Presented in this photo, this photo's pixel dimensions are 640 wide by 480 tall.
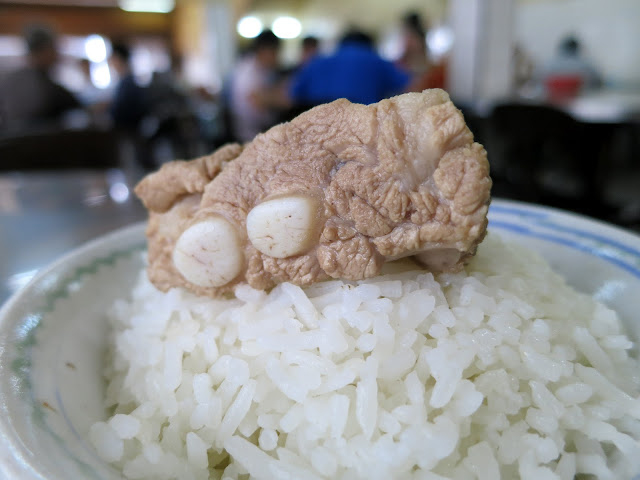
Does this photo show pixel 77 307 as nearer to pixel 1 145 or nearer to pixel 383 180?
pixel 383 180

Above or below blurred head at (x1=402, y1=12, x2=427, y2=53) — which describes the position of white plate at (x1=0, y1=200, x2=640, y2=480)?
below

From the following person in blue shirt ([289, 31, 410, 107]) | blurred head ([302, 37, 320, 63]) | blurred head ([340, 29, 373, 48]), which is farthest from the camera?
blurred head ([302, 37, 320, 63])

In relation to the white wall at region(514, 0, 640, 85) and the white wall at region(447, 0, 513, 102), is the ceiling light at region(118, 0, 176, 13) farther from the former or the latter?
the white wall at region(447, 0, 513, 102)

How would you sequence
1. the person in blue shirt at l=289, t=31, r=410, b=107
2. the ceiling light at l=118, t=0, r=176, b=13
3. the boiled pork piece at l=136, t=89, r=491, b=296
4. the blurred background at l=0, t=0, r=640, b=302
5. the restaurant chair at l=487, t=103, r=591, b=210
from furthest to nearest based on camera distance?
the ceiling light at l=118, t=0, r=176, b=13, the person in blue shirt at l=289, t=31, r=410, b=107, the restaurant chair at l=487, t=103, r=591, b=210, the blurred background at l=0, t=0, r=640, b=302, the boiled pork piece at l=136, t=89, r=491, b=296

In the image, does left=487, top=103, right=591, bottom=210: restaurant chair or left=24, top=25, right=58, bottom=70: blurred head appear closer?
left=487, top=103, right=591, bottom=210: restaurant chair

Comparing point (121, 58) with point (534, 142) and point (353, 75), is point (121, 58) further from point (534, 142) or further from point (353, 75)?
point (534, 142)

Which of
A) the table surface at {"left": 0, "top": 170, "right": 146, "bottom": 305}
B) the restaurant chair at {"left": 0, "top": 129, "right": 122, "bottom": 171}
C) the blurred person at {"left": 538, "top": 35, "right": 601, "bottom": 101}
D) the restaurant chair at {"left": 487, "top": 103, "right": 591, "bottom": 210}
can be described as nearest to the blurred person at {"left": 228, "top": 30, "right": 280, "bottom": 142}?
the restaurant chair at {"left": 0, "top": 129, "right": 122, "bottom": 171}

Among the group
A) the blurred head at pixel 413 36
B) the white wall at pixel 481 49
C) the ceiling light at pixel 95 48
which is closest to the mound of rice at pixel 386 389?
the white wall at pixel 481 49
